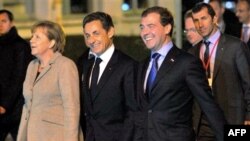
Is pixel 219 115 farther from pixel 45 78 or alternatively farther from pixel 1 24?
pixel 1 24

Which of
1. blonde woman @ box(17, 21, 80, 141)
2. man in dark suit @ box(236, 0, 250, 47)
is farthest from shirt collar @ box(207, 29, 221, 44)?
man in dark suit @ box(236, 0, 250, 47)

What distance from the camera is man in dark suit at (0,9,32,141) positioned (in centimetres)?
854

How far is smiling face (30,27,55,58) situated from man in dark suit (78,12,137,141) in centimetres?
37

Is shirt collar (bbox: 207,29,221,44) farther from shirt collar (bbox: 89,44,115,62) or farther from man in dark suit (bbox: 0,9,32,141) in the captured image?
man in dark suit (bbox: 0,9,32,141)

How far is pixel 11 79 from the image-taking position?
338 inches

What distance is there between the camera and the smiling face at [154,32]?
18.5ft

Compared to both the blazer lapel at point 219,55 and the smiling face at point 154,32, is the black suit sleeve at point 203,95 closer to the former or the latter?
the smiling face at point 154,32

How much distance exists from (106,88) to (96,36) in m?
0.43

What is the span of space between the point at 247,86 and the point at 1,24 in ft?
11.5

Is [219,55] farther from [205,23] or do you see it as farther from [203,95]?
[203,95]

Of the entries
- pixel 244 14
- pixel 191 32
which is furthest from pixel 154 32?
pixel 244 14

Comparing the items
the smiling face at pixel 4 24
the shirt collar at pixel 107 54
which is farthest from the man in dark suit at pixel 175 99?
the smiling face at pixel 4 24

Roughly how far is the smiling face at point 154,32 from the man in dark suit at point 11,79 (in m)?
3.16

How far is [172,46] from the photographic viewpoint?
570 centimetres
